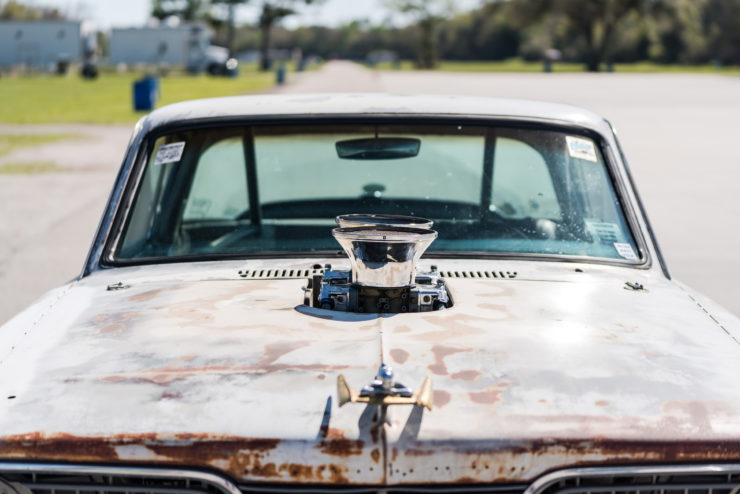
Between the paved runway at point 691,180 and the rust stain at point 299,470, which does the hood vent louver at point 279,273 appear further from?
the paved runway at point 691,180

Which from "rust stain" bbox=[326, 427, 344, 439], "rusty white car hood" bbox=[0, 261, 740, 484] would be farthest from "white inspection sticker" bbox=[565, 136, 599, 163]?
"rust stain" bbox=[326, 427, 344, 439]

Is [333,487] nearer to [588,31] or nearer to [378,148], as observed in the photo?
[378,148]

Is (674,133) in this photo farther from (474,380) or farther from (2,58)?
(2,58)

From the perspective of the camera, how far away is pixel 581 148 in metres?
2.99

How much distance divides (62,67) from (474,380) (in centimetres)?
6662

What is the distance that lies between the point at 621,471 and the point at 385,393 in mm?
445

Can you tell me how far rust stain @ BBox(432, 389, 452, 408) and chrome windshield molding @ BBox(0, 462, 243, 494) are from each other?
0.39 metres

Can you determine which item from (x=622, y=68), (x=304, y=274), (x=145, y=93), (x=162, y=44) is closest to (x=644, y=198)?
(x=304, y=274)

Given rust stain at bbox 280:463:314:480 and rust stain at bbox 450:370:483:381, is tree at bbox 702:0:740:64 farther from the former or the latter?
rust stain at bbox 280:463:314:480

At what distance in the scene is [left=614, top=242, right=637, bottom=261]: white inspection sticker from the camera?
2.81 m

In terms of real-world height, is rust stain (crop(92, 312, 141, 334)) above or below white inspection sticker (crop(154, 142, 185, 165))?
below

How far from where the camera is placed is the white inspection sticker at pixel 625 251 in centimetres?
281

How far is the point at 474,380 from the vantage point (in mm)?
1848

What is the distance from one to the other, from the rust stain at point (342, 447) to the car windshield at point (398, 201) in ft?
4.12
